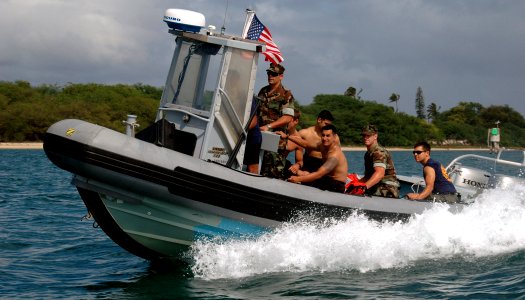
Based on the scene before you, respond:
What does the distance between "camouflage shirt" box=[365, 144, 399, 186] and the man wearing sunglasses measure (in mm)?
357

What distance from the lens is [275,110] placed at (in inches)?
342

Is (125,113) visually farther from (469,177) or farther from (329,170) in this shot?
(329,170)

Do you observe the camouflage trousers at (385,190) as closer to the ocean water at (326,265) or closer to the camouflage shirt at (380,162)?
the camouflage shirt at (380,162)

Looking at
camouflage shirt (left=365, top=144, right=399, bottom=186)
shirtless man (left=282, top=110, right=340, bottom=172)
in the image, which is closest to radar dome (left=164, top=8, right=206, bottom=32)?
shirtless man (left=282, top=110, right=340, bottom=172)

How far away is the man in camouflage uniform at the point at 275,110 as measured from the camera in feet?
28.2

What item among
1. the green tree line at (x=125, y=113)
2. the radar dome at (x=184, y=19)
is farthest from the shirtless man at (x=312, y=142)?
the green tree line at (x=125, y=113)

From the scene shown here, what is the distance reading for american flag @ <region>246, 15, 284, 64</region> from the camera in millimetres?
8203

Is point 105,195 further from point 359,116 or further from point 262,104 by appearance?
point 359,116

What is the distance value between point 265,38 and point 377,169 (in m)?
1.92

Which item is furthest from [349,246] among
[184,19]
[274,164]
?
[184,19]

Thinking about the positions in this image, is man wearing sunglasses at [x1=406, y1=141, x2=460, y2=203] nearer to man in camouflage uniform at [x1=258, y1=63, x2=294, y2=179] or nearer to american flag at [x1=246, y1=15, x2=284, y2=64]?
man in camouflage uniform at [x1=258, y1=63, x2=294, y2=179]

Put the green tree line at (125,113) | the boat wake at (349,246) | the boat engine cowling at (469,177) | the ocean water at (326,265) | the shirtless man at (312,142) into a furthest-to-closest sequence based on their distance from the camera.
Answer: the green tree line at (125,113)
the boat engine cowling at (469,177)
the shirtless man at (312,142)
the boat wake at (349,246)
the ocean water at (326,265)

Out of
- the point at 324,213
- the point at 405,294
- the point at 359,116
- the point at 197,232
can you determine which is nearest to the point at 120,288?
the point at 197,232

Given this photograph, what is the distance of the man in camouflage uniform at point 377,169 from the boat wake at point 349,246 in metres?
0.53
